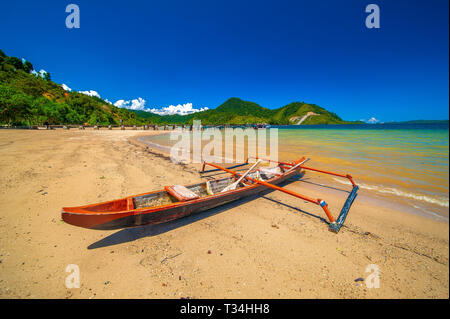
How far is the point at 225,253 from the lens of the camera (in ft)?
12.8

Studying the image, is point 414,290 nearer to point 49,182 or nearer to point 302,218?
point 302,218

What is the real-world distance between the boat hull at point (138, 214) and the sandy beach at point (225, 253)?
454mm

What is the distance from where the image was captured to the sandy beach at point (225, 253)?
123 inches

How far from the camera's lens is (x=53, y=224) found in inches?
177

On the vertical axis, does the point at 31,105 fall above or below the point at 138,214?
above

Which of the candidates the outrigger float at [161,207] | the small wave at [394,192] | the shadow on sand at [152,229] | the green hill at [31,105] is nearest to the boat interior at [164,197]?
the outrigger float at [161,207]

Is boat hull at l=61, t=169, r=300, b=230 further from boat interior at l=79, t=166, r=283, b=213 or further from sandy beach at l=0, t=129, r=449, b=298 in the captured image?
sandy beach at l=0, t=129, r=449, b=298

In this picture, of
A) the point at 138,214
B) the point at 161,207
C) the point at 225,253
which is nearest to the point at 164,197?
the point at 161,207

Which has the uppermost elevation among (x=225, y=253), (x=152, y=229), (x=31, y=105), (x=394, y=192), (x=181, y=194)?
(x=31, y=105)

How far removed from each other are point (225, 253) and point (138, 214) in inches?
85.6

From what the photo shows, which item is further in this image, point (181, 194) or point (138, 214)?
point (181, 194)

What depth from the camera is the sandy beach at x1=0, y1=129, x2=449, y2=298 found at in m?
3.12

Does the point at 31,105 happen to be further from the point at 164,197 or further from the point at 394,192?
the point at 394,192
